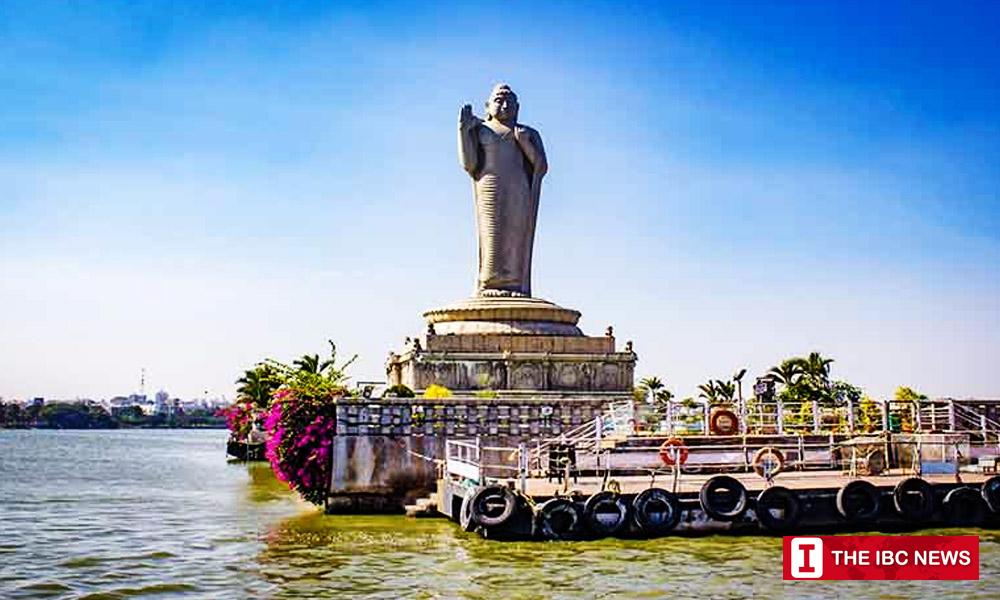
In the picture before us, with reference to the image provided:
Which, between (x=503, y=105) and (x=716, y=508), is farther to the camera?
(x=503, y=105)

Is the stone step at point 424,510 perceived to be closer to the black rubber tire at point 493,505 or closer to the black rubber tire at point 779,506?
the black rubber tire at point 493,505

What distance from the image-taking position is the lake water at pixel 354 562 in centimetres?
1514

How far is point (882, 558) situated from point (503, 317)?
17.4 metres

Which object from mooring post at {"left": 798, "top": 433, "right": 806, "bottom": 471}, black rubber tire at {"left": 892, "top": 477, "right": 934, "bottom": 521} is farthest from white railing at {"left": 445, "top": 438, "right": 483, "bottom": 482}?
black rubber tire at {"left": 892, "top": 477, "right": 934, "bottom": 521}

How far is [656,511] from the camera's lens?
19.5 meters

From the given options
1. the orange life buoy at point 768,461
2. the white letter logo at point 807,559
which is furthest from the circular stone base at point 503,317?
the white letter logo at point 807,559

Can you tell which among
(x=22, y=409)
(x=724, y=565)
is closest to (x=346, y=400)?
(x=724, y=565)

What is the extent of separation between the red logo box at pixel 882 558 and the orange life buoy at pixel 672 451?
3254 millimetres

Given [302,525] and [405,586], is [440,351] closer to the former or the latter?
[302,525]

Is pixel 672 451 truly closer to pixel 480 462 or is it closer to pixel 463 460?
pixel 480 462

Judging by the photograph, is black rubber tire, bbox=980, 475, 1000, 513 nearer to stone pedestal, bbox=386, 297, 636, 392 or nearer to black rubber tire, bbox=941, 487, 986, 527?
black rubber tire, bbox=941, 487, 986, 527

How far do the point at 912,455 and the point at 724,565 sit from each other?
371 inches

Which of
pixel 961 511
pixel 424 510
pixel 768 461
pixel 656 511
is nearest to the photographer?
pixel 656 511

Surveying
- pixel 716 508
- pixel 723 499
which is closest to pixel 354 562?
pixel 716 508
